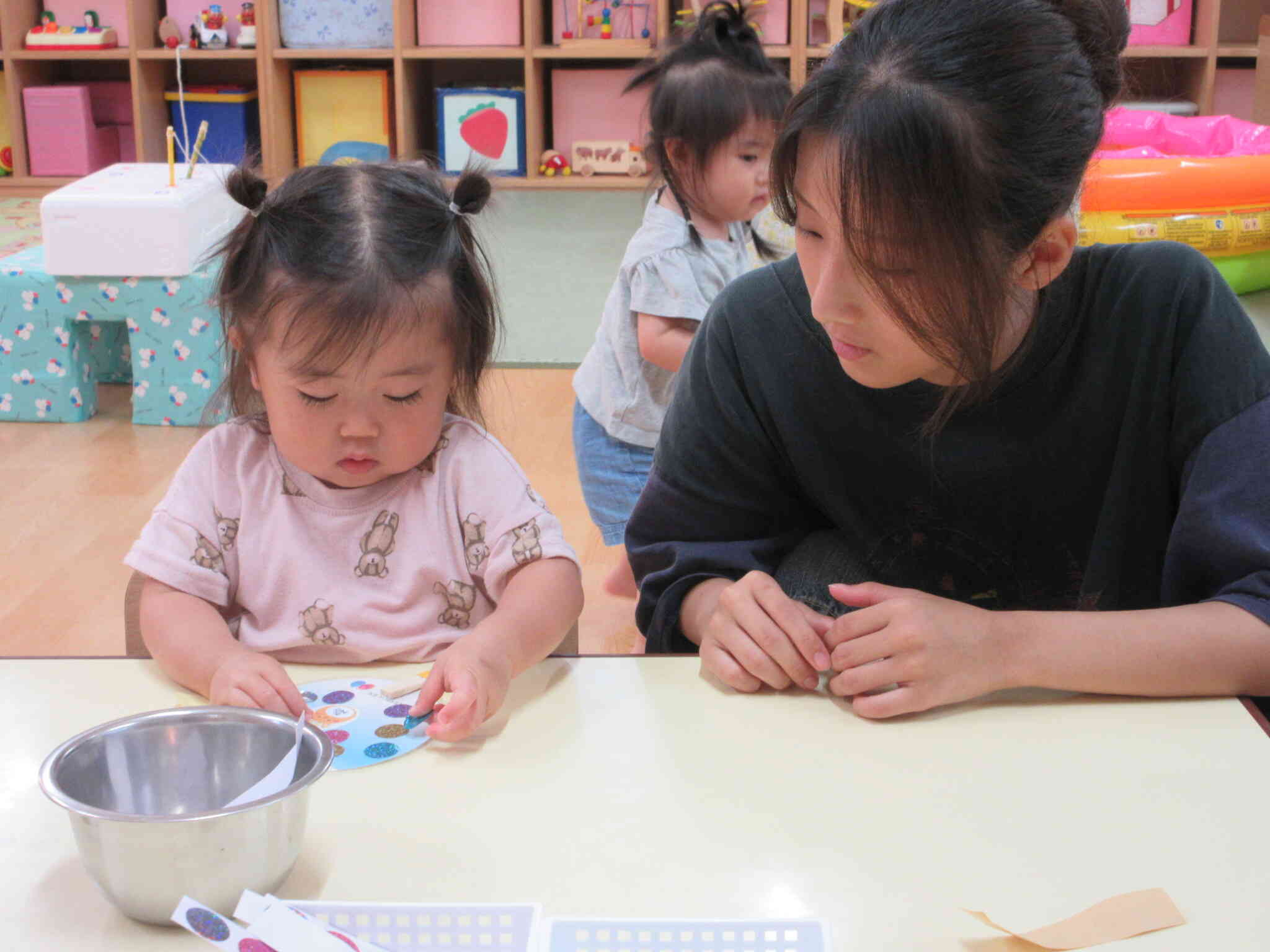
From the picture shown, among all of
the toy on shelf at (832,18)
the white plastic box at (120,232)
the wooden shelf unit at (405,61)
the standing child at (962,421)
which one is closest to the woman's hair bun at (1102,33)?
the standing child at (962,421)

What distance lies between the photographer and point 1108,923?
1.86 ft

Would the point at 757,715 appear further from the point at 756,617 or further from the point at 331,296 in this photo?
the point at 331,296

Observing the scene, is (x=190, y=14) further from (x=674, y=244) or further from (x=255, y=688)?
(x=255, y=688)

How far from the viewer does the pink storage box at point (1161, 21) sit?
4.32 metres

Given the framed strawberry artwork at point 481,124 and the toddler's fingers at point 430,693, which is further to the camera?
the framed strawberry artwork at point 481,124

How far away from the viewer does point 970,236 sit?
31.0 inches

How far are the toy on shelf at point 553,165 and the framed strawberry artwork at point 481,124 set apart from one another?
3.7 inches

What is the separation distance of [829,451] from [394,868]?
480 mm

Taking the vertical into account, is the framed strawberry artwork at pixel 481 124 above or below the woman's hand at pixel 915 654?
above

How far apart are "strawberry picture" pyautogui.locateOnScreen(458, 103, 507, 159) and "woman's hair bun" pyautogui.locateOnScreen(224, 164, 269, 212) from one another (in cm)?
359

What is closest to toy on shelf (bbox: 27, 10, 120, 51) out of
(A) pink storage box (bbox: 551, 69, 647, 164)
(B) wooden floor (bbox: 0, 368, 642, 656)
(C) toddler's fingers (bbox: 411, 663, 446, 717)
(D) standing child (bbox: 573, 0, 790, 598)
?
(A) pink storage box (bbox: 551, 69, 647, 164)

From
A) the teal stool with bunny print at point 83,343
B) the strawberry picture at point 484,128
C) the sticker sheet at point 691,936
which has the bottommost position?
the teal stool with bunny print at point 83,343

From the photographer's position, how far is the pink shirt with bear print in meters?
0.94

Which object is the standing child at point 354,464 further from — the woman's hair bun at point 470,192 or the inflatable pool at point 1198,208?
the inflatable pool at point 1198,208
